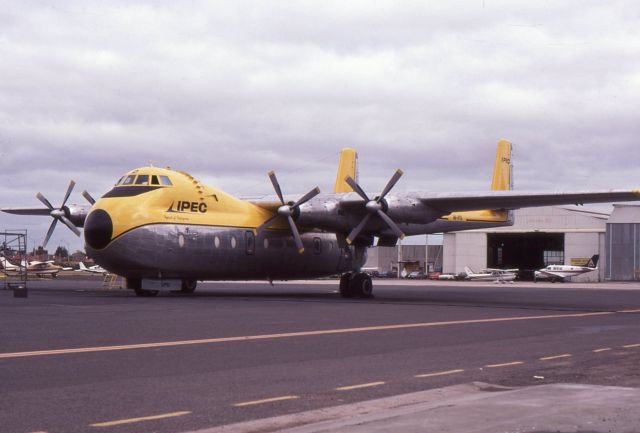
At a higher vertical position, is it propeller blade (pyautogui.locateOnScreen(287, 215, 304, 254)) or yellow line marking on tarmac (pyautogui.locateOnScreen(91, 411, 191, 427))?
propeller blade (pyautogui.locateOnScreen(287, 215, 304, 254))

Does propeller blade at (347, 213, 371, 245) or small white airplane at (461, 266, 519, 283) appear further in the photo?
small white airplane at (461, 266, 519, 283)

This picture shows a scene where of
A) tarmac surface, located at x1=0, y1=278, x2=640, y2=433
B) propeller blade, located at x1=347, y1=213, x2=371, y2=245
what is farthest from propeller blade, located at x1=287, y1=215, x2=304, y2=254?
tarmac surface, located at x1=0, y1=278, x2=640, y2=433

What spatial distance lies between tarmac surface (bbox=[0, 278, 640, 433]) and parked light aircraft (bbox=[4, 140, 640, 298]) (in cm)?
1049

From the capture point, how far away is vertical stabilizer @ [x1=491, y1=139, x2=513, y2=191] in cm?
4528

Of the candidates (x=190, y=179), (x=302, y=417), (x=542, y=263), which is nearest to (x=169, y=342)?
(x=302, y=417)

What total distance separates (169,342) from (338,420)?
27.2 ft

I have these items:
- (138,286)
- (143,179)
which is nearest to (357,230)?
(143,179)

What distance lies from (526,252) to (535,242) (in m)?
2.74

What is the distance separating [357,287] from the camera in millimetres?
39125

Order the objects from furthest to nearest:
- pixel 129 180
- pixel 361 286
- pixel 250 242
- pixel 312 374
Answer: pixel 361 286 → pixel 250 242 → pixel 129 180 → pixel 312 374

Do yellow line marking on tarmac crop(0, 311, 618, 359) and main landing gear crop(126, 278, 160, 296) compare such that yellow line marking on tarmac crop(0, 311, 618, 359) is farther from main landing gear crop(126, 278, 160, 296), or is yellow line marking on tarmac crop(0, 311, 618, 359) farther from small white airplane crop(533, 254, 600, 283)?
small white airplane crop(533, 254, 600, 283)

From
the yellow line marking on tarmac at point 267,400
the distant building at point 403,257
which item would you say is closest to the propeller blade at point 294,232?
the yellow line marking on tarmac at point 267,400

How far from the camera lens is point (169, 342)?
15867mm

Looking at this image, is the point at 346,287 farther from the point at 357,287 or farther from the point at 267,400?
the point at 267,400
